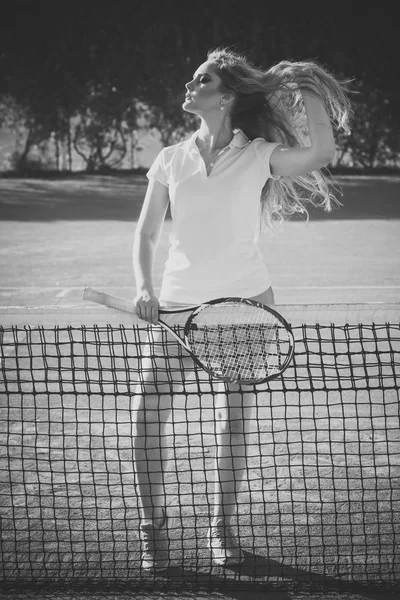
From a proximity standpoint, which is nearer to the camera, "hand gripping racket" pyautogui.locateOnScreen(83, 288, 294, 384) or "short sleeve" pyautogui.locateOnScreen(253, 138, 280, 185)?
"hand gripping racket" pyautogui.locateOnScreen(83, 288, 294, 384)

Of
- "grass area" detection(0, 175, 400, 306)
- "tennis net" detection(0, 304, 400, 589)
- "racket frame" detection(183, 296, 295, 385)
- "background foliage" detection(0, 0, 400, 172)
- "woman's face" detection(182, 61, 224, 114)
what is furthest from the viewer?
"background foliage" detection(0, 0, 400, 172)

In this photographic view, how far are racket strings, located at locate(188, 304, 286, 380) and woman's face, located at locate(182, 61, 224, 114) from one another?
804mm

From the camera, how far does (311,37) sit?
23.6 metres

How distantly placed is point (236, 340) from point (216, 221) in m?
0.45

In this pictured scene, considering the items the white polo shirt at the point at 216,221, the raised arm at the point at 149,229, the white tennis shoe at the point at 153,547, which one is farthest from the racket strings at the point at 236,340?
the white tennis shoe at the point at 153,547

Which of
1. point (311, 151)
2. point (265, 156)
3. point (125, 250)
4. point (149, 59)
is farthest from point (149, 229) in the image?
point (149, 59)

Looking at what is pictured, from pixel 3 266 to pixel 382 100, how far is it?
56.4ft

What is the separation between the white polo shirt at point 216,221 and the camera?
2.92 meters

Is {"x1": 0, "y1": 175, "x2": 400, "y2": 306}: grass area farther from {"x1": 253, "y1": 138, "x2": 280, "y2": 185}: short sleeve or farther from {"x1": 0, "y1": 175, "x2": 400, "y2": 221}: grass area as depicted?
{"x1": 253, "y1": 138, "x2": 280, "y2": 185}: short sleeve

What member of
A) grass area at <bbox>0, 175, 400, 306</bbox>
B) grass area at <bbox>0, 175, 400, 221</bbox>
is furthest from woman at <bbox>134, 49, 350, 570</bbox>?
grass area at <bbox>0, 175, 400, 221</bbox>

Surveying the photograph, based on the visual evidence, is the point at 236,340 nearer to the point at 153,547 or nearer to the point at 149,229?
the point at 149,229

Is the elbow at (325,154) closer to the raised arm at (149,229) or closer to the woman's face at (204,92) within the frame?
the woman's face at (204,92)

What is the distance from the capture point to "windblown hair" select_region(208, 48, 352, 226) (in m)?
3.06

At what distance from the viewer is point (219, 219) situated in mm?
2920
